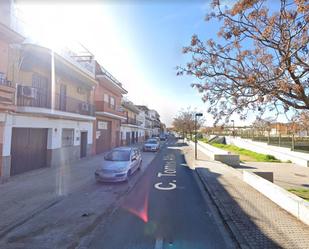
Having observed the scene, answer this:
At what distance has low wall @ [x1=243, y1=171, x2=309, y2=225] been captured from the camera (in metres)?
5.19

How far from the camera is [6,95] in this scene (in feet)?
28.1

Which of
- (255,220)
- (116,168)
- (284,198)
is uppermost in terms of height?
(116,168)

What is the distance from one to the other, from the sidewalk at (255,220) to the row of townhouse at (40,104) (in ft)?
28.9

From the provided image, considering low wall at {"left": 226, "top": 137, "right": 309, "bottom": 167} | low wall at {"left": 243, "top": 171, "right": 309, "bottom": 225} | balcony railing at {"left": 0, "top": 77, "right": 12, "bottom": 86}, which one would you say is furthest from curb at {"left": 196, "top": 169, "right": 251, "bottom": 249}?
low wall at {"left": 226, "top": 137, "right": 309, "bottom": 167}

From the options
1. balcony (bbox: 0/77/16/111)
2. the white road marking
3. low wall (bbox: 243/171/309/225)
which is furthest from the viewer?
balcony (bbox: 0/77/16/111)

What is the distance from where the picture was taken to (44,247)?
161 inches

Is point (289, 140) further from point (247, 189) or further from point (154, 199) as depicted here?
point (154, 199)

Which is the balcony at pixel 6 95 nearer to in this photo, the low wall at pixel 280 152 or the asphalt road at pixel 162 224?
the asphalt road at pixel 162 224

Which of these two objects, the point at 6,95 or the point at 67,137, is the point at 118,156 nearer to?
the point at 6,95

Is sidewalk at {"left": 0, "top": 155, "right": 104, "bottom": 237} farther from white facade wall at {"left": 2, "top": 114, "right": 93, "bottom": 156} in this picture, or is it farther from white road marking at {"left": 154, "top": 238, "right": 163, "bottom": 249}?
white road marking at {"left": 154, "top": 238, "right": 163, "bottom": 249}

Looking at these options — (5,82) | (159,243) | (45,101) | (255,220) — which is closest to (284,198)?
(255,220)

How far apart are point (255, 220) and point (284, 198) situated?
4.79ft

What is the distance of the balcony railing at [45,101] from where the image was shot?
9.81 m

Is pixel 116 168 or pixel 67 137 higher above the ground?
pixel 67 137
